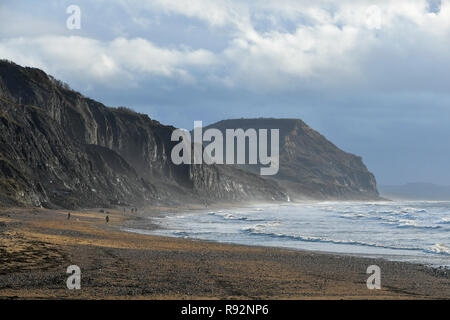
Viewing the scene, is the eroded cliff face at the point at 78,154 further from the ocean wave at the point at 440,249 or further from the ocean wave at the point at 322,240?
the ocean wave at the point at 440,249

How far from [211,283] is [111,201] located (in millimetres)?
75234

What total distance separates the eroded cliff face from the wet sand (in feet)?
115

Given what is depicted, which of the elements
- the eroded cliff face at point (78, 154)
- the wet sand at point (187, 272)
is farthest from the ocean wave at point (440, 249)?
the eroded cliff face at point (78, 154)

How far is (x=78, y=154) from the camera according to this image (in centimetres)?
9462

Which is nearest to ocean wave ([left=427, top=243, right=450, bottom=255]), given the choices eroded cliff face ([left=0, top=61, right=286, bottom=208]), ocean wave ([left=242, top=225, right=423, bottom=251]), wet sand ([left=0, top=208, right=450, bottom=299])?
ocean wave ([left=242, top=225, right=423, bottom=251])

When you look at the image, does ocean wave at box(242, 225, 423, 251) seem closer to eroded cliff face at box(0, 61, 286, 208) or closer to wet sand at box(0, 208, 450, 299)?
wet sand at box(0, 208, 450, 299)

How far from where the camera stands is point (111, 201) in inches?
3666

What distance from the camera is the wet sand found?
18.7 metres

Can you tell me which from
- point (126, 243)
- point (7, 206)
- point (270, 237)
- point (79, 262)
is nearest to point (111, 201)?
point (7, 206)

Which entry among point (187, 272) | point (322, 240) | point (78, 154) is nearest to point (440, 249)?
point (322, 240)

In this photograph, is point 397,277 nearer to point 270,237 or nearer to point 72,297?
point 72,297

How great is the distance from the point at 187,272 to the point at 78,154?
75956mm

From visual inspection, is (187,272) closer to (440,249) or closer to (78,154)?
(440,249)
